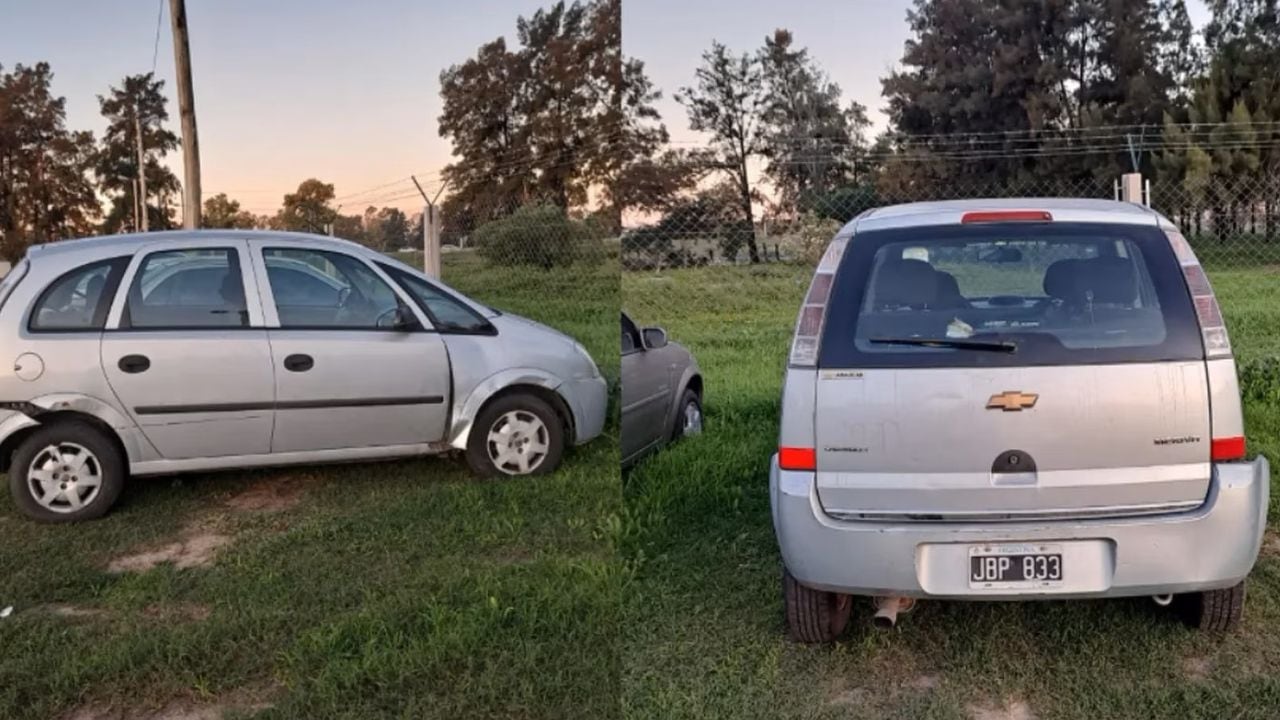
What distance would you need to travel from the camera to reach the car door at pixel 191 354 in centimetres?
475

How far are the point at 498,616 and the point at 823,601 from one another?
109 centimetres

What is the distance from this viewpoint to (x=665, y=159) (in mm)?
6781

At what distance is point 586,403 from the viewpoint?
18.0ft

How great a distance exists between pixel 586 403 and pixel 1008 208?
290cm

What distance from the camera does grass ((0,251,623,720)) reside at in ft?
9.59

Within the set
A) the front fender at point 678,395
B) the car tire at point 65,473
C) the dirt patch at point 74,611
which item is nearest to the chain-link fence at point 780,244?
the front fender at point 678,395

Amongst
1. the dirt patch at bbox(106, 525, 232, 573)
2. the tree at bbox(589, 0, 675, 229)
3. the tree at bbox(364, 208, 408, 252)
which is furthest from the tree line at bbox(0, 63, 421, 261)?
the dirt patch at bbox(106, 525, 232, 573)

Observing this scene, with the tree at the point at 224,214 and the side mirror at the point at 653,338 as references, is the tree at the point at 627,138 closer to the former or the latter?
the side mirror at the point at 653,338

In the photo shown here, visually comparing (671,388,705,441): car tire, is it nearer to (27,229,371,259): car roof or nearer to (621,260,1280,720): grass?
(621,260,1280,720): grass

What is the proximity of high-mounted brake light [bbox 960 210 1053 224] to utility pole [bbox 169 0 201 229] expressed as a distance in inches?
301

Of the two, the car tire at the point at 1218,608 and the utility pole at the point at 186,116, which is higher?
the utility pole at the point at 186,116

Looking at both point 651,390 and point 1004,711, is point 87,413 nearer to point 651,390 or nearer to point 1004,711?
point 651,390

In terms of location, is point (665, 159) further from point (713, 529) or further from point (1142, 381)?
point (1142, 381)

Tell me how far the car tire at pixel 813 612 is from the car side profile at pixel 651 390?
201cm
